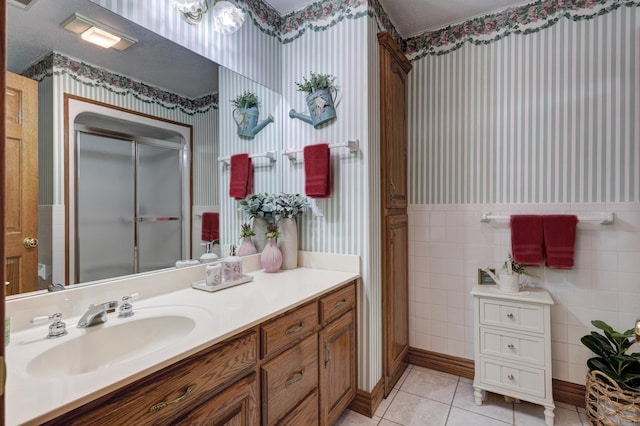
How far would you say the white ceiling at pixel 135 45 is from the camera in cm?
108

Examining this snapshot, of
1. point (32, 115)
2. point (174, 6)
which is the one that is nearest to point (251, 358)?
point (32, 115)

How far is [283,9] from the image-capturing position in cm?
217

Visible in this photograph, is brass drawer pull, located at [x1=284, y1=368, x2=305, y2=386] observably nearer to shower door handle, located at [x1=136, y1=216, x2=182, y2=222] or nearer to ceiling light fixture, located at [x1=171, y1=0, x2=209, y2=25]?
shower door handle, located at [x1=136, y1=216, x2=182, y2=222]

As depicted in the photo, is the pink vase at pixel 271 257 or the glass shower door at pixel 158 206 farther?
the pink vase at pixel 271 257

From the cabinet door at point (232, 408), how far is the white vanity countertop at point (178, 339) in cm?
19

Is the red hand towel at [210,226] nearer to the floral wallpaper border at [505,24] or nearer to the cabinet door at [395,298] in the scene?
the cabinet door at [395,298]

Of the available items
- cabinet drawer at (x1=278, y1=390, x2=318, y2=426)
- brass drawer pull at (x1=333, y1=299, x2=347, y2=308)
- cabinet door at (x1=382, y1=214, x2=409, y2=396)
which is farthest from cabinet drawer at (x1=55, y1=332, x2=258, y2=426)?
cabinet door at (x1=382, y1=214, x2=409, y2=396)

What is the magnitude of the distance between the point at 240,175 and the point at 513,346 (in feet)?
6.54

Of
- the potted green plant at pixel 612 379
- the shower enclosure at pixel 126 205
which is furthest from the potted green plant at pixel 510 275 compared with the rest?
the shower enclosure at pixel 126 205

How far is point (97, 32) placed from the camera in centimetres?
128

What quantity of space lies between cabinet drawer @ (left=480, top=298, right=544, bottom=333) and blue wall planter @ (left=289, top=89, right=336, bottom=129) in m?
1.53

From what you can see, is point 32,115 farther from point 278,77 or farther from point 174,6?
point 278,77

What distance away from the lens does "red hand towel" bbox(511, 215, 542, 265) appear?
2.01 metres

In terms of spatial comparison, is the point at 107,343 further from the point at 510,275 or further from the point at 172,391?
the point at 510,275
